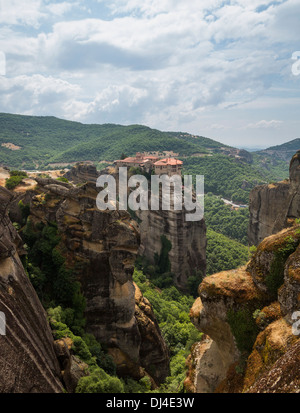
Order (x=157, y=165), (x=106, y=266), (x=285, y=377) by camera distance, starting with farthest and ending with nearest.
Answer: (x=157, y=165) < (x=106, y=266) < (x=285, y=377)

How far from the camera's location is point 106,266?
2508 centimetres

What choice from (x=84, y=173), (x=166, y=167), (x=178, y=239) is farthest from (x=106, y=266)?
(x=166, y=167)

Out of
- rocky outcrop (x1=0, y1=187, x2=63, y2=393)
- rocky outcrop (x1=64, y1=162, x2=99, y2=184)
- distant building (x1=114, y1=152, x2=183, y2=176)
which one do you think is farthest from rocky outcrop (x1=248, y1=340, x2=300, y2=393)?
distant building (x1=114, y1=152, x2=183, y2=176)

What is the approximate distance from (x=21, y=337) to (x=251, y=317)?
1084 centimetres

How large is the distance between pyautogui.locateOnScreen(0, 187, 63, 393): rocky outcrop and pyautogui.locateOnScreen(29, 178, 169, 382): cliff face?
7776 millimetres

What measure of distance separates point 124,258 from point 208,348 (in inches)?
392

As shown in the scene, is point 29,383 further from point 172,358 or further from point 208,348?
point 172,358

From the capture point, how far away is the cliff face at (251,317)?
11.5 meters

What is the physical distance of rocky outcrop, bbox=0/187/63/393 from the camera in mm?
12578

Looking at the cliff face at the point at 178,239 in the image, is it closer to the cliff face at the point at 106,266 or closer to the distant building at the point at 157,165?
the distant building at the point at 157,165

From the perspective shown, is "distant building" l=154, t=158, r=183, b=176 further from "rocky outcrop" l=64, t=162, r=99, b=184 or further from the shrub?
the shrub

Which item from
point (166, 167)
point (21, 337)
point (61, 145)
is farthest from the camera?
point (61, 145)

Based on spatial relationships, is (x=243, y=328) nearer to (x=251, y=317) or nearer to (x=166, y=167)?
(x=251, y=317)
